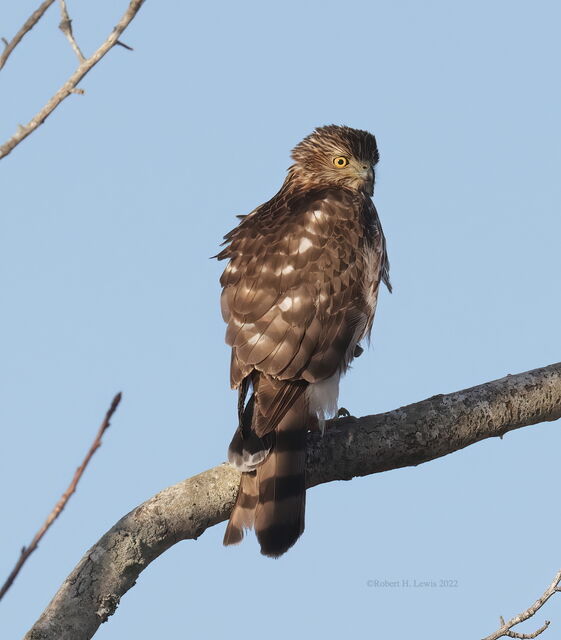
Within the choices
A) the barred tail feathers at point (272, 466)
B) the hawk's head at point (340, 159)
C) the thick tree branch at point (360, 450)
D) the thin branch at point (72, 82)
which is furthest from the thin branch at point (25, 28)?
the hawk's head at point (340, 159)

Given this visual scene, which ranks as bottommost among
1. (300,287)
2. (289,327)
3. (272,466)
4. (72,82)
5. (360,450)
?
(72,82)

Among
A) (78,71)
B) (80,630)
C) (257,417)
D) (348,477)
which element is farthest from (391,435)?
(78,71)

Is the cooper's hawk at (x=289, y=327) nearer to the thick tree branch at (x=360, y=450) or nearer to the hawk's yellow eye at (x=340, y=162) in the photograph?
the thick tree branch at (x=360, y=450)

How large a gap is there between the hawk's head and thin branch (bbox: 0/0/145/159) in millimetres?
4004

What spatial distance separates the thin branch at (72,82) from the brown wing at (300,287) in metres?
2.62

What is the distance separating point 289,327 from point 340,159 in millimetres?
1932

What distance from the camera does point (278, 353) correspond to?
197 inches

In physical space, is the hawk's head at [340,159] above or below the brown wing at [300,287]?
above

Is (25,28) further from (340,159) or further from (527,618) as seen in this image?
(340,159)

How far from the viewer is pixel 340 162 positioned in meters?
6.63

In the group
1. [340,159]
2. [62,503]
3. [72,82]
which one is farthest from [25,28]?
[340,159]

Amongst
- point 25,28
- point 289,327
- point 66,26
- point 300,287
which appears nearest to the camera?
point 25,28

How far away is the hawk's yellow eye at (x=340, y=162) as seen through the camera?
6.60m

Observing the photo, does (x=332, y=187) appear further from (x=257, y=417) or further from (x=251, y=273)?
(x=257, y=417)
